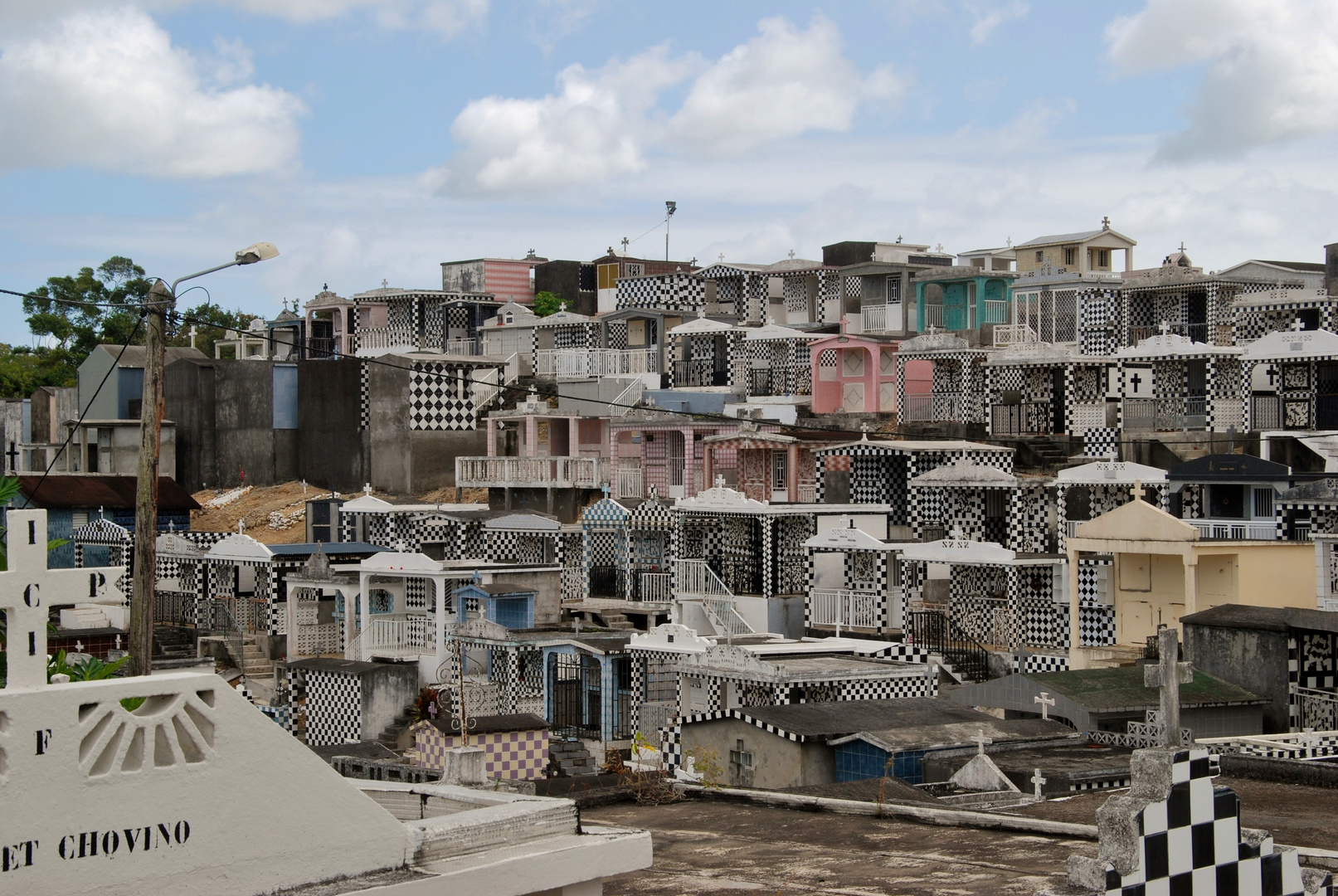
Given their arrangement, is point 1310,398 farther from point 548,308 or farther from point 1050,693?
point 548,308

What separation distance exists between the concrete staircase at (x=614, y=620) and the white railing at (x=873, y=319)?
1901 cm

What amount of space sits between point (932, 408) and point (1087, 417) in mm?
5097

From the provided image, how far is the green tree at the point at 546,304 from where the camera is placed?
61.8 m

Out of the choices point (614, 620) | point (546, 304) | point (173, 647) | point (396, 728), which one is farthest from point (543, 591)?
point (546, 304)

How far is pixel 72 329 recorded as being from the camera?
81.8 meters

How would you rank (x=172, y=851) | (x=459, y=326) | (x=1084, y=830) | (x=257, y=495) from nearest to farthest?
(x=172, y=851) < (x=1084, y=830) < (x=257, y=495) < (x=459, y=326)

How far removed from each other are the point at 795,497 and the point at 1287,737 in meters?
22.7

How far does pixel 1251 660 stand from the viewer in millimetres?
26281

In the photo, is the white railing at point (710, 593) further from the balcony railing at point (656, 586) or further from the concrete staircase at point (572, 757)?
the concrete staircase at point (572, 757)

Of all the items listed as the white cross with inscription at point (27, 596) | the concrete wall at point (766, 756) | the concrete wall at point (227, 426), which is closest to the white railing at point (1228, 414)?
the concrete wall at point (766, 756)

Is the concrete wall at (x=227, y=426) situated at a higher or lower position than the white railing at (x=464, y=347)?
lower

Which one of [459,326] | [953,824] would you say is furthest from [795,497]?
[953,824]

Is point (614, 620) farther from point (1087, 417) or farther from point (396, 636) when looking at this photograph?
point (1087, 417)

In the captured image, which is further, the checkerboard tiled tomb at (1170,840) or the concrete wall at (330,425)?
the concrete wall at (330,425)
